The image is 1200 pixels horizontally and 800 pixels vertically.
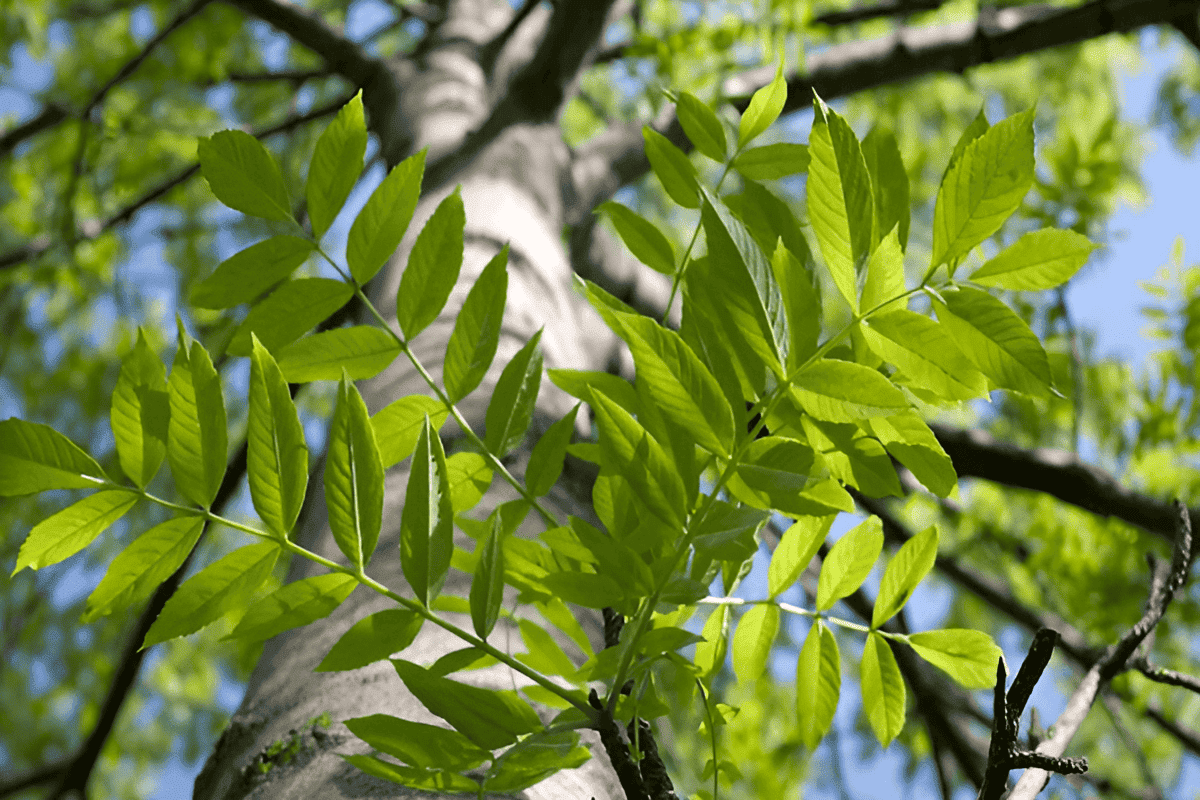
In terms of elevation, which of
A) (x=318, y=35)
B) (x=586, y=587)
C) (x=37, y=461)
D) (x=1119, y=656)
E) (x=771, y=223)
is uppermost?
(x=318, y=35)

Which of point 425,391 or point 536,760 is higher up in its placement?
point 425,391

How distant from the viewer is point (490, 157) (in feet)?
4.98

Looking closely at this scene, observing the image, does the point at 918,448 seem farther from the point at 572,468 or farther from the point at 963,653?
the point at 572,468

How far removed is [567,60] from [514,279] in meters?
0.79

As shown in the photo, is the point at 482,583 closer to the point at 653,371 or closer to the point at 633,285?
the point at 653,371

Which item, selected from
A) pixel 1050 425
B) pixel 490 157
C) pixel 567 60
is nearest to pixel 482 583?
pixel 490 157

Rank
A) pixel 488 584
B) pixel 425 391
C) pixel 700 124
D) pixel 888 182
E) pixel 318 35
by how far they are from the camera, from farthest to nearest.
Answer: pixel 318 35, pixel 425 391, pixel 700 124, pixel 888 182, pixel 488 584

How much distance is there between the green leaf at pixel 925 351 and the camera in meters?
0.41

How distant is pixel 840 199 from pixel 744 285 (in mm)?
64

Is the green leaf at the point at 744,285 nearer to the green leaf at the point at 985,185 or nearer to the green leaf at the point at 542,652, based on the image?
the green leaf at the point at 985,185

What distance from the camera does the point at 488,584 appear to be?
384mm

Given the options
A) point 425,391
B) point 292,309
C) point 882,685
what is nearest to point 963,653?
point 882,685

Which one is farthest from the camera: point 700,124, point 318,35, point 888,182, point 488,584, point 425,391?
point 318,35

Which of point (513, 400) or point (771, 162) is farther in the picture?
point (771, 162)
